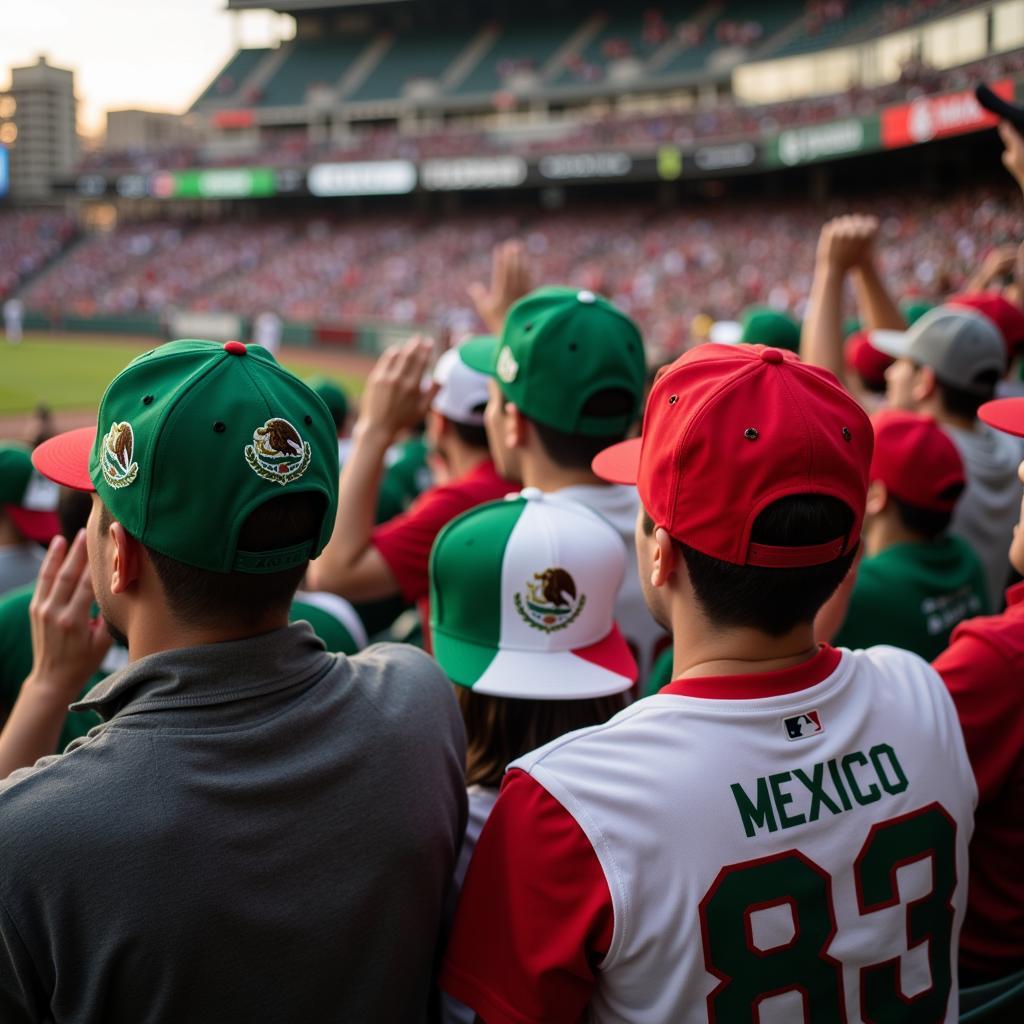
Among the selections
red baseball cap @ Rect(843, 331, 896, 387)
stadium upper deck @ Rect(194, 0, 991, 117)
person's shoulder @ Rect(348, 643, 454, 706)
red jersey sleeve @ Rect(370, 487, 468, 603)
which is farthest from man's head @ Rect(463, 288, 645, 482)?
stadium upper deck @ Rect(194, 0, 991, 117)

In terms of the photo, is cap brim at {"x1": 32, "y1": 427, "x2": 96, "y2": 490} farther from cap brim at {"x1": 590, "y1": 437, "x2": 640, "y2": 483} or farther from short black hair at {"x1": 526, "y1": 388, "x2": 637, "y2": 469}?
short black hair at {"x1": 526, "y1": 388, "x2": 637, "y2": 469}

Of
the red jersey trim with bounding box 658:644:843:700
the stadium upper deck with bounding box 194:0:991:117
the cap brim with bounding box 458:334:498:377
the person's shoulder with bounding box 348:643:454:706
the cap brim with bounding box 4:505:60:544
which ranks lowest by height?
the person's shoulder with bounding box 348:643:454:706

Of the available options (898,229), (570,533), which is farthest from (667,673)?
(898,229)

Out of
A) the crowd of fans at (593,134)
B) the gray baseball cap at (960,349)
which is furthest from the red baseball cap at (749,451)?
the crowd of fans at (593,134)

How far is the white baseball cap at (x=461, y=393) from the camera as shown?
380 cm

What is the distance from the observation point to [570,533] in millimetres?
2334

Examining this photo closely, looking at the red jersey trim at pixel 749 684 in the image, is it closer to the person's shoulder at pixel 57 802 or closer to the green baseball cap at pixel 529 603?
the green baseball cap at pixel 529 603

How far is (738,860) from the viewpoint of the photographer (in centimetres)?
155

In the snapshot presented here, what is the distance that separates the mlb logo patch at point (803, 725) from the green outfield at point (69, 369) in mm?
21572

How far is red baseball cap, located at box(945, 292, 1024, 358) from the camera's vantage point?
16.6 ft

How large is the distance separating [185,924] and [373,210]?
4810cm

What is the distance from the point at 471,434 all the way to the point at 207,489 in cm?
235

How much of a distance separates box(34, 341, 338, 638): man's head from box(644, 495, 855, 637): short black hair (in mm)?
642

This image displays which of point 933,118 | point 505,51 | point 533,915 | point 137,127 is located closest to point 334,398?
point 533,915
